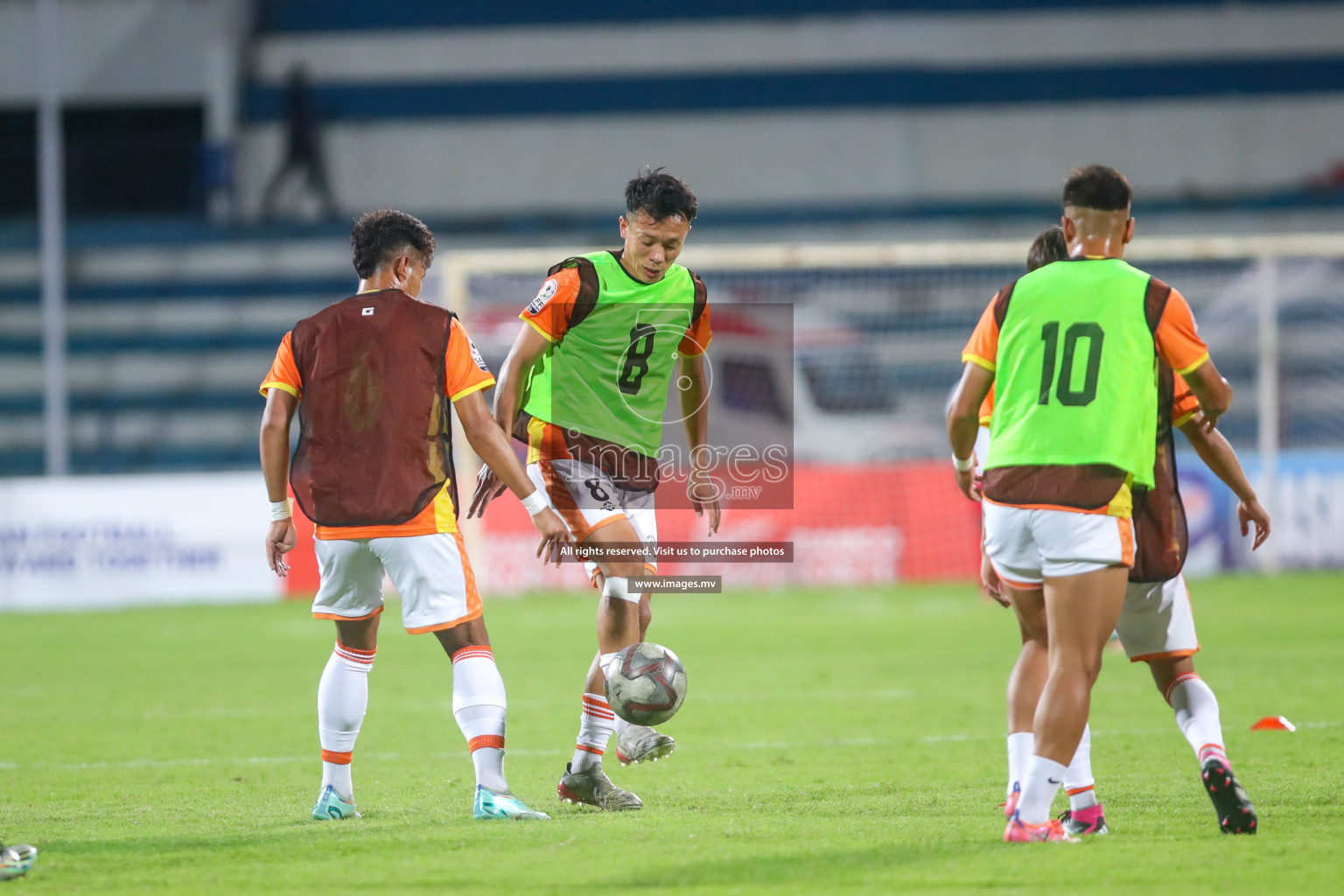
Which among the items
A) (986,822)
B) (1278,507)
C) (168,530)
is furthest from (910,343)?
(986,822)

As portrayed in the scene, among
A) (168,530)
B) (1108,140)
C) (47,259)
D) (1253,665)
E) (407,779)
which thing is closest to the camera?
(407,779)

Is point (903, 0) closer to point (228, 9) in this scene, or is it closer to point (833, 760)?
point (228, 9)

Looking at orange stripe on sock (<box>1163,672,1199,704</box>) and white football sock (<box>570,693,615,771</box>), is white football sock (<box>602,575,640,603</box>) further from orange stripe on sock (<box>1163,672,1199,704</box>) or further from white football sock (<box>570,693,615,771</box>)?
orange stripe on sock (<box>1163,672,1199,704</box>)

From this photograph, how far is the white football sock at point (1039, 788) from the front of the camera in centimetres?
450

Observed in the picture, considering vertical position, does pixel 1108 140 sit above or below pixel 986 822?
above

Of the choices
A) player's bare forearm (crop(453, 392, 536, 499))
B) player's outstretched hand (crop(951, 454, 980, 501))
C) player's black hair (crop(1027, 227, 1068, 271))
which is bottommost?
player's outstretched hand (crop(951, 454, 980, 501))

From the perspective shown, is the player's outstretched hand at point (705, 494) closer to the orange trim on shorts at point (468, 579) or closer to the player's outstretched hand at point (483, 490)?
the player's outstretched hand at point (483, 490)

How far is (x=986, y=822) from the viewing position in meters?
5.03

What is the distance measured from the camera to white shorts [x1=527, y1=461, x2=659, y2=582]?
5836mm

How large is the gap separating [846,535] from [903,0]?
14374 millimetres

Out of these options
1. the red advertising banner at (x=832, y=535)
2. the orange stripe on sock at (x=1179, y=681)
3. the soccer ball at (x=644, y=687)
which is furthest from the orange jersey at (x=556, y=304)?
the red advertising banner at (x=832, y=535)

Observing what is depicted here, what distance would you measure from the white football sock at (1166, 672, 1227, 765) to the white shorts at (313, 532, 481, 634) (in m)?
2.35

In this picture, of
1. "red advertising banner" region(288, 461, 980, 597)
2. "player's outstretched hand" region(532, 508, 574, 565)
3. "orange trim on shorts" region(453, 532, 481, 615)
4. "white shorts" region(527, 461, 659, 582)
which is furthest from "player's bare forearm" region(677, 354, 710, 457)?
"red advertising banner" region(288, 461, 980, 597)

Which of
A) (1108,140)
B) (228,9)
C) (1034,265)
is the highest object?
(228,9)
